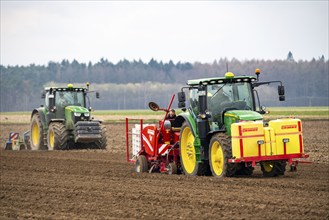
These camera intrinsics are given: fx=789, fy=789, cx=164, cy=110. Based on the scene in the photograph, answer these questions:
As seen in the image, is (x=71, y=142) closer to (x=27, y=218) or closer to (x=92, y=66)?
(x=27, y=218)

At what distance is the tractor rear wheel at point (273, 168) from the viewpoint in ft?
51.0

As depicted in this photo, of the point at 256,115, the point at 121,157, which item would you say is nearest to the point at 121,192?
the point at 256,115

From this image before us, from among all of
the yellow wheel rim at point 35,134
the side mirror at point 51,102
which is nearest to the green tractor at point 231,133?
the side mirror at point 51,102

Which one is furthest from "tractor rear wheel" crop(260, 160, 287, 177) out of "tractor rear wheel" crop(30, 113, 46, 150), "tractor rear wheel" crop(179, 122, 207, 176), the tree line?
the tree line

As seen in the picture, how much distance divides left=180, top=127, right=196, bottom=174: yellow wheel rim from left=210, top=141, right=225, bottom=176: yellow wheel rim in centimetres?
80

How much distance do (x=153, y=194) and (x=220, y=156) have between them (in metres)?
2.78

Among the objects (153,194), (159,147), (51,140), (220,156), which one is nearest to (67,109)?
(51,140)

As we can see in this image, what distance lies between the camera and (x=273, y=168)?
15.7 metres

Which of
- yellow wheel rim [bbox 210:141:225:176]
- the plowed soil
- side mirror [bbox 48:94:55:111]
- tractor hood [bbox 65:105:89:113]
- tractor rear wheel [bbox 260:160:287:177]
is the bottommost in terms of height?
the plowed soil

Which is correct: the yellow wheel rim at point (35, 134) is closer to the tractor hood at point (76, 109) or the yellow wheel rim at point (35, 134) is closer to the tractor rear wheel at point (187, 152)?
the tractor hood at point (76, 109)

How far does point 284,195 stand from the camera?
40.2ft

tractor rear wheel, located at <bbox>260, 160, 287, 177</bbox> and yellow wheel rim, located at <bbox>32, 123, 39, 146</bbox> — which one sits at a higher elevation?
yellow wheel rim, located at <bbox>32, 123, 39, 146</bbox>

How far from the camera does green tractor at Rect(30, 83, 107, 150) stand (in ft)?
88.9

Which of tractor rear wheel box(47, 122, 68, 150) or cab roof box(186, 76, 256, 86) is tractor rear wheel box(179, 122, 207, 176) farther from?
tractor rear wheel box(47, 122, 68, 150)
